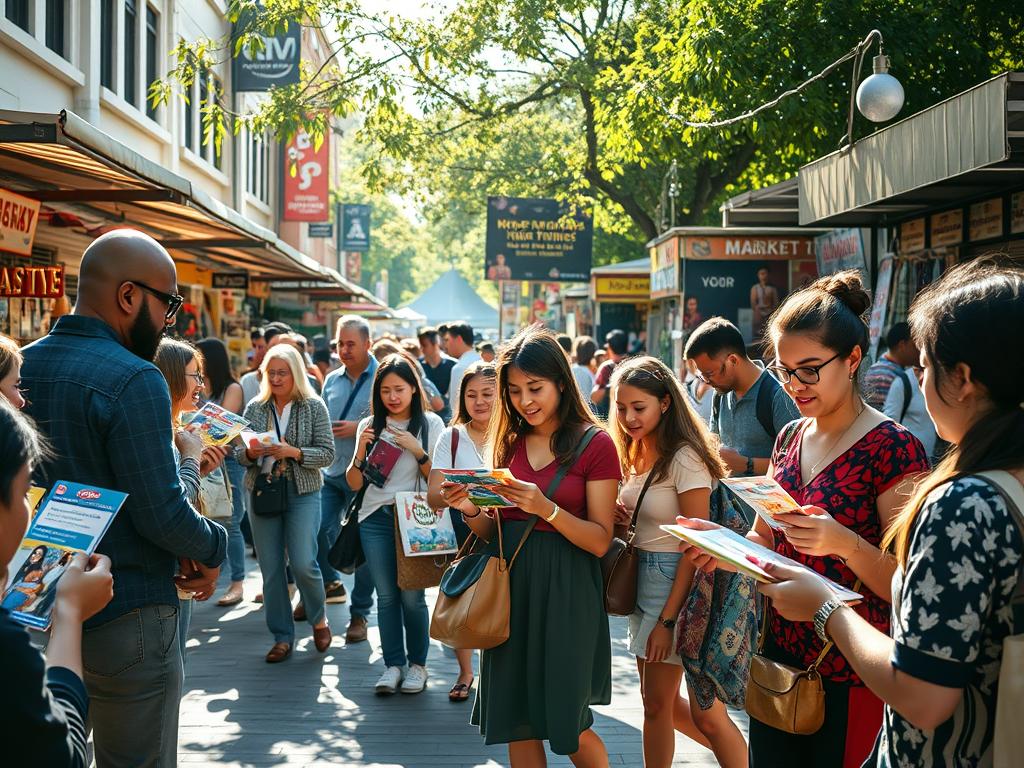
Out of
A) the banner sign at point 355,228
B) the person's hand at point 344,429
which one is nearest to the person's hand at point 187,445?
the person's hand at point 344,429

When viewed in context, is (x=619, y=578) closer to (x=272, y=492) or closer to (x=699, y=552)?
(x=699, y=552)

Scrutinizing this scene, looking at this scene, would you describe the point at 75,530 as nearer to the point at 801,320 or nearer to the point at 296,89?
the point at 801,320

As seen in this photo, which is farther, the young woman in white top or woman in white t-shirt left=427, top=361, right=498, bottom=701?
the young woman in white top

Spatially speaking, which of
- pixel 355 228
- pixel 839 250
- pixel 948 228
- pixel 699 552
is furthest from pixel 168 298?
pixel 355 228

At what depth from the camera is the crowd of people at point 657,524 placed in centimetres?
196

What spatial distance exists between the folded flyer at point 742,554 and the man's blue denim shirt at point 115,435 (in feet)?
4.77

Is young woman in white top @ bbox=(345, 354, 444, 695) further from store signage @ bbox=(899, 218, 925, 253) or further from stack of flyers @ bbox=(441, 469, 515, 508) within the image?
store signage @ bbox=(899, 218, 925, 253)

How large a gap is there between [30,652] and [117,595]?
1.33 m

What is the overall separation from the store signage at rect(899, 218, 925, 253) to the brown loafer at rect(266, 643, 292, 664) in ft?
24.9

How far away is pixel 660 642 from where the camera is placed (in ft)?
13.6

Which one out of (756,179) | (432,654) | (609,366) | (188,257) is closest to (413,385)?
(432,654)

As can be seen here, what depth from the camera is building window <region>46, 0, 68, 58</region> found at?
12617 mm

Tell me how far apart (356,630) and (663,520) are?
3.87 meters

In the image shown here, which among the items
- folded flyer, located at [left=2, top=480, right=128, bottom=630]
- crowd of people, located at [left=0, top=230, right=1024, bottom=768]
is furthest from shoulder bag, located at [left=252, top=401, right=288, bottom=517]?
folded flyer, located at [left=2, top=480, right=128, bottom=630]
